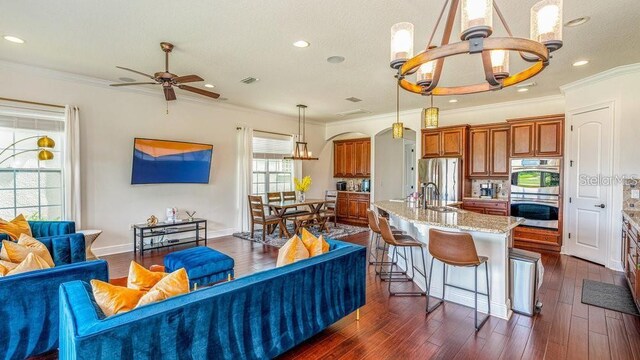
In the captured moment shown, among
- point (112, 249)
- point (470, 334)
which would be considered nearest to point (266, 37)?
point (470, 334)

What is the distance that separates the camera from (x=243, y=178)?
6965mm

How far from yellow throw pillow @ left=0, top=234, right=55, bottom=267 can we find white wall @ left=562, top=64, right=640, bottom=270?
22.3ft

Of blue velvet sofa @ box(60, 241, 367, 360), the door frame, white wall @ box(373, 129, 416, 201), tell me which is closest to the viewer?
blue velvet sofa @ box(60, 241, 367, 360)

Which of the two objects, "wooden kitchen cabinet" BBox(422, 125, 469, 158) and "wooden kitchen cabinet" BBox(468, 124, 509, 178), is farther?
"wooden kitchen cabinet" BBox(422, 125, 469, 158)

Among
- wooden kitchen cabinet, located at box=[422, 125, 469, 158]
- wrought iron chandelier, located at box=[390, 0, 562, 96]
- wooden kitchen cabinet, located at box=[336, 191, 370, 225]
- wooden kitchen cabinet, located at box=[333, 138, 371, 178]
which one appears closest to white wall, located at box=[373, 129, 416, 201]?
wooden kitchen cabinet, located at box=[333, 138, 371, 178]

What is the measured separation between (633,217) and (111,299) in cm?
517

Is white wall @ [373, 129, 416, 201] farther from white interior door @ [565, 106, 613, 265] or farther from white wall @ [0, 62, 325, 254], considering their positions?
white interior door @ [565, 106, 613, 265]

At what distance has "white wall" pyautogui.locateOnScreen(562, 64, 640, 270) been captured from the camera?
424 centimetres

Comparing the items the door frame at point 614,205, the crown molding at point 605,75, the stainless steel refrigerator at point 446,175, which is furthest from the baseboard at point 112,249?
the crown molding at point 605,75

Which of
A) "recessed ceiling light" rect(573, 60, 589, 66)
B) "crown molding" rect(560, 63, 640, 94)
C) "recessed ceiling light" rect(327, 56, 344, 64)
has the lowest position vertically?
"crown molding" rect(560, 63, 640, 94)

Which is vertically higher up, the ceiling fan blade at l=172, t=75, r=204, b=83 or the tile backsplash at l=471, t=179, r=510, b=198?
the ceiling fan blade at l=172, t=75, r=204, b=83

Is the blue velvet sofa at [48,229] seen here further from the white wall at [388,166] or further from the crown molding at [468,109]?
the crown molding at [468,109]

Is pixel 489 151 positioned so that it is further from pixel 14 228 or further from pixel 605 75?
pixel 14 228

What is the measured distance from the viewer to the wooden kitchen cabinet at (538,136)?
209 inches
